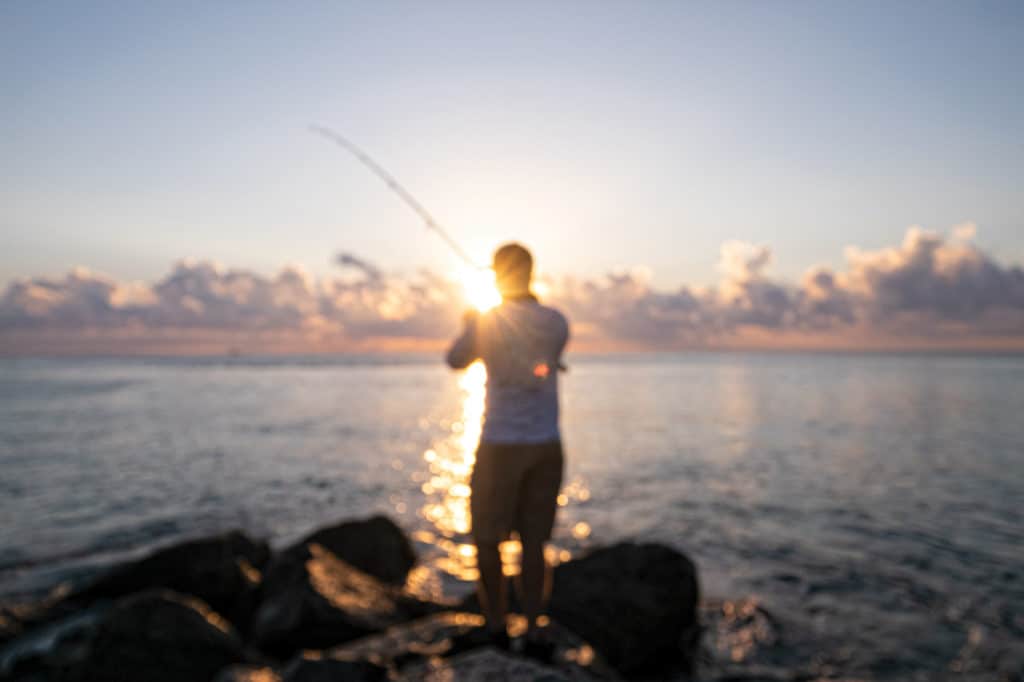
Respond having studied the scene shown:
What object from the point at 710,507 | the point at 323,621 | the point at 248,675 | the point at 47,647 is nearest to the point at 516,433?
the point at 248,675

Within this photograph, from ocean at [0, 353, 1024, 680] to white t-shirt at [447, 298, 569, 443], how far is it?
3876 millimetres

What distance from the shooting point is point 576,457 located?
67.2ft

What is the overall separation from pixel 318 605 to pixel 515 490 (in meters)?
2.67

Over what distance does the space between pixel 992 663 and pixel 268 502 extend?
41.6 ft

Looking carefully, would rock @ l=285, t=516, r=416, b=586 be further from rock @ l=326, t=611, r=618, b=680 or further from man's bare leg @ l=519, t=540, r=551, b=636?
man's bare leg @ l=519, t=540, r=551, b=636

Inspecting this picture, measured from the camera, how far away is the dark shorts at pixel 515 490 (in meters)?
4.37

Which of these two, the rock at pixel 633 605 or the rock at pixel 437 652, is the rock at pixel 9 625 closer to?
the rock at pixel 437 652

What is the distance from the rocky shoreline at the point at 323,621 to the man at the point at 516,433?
0.49 meters

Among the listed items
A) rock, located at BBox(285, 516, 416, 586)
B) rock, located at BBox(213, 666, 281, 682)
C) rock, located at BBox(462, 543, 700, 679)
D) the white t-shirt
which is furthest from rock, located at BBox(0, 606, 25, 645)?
the white t-shirt

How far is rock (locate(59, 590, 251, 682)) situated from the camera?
16.0 feet

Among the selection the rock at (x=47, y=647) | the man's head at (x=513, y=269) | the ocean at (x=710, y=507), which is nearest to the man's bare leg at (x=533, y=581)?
the man's head at (x=513, y=269)

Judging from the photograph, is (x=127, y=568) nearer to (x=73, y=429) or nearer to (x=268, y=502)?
Result: (x=268, y=502)

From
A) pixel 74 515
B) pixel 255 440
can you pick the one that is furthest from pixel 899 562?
pixel 255 440

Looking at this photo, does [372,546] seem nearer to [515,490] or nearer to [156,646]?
[156,646]
